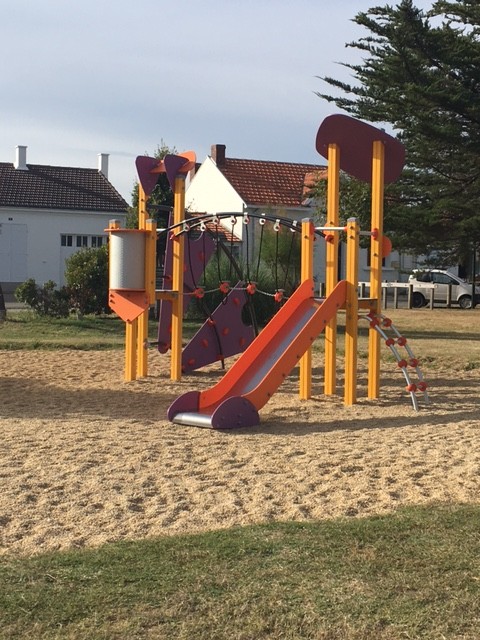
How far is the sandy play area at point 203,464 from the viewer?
199 inches

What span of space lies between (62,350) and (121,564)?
11.3m

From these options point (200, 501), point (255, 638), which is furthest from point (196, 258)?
point (255, 638)

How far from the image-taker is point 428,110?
19125 mm

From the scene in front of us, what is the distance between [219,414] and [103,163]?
3858 cm

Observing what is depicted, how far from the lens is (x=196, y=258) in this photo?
12.4m

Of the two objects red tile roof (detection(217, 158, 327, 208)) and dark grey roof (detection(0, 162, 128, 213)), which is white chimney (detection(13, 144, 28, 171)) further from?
red tile roof (detection(217, 158, 327, 208))

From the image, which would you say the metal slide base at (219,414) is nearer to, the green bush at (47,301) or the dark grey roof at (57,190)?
the green bush at (47,301)

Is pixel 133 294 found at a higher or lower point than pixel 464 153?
lower

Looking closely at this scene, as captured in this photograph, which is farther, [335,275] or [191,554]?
[335,275]

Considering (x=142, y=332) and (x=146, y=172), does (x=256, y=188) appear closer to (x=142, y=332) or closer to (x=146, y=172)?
(x=146, y=172)

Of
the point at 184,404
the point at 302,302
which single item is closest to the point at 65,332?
the point at 302,302

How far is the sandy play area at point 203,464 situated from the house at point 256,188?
2883 centimetres

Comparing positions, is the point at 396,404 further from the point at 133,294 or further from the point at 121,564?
the point at 121,564

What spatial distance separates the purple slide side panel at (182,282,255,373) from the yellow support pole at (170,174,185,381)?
1.47ft
